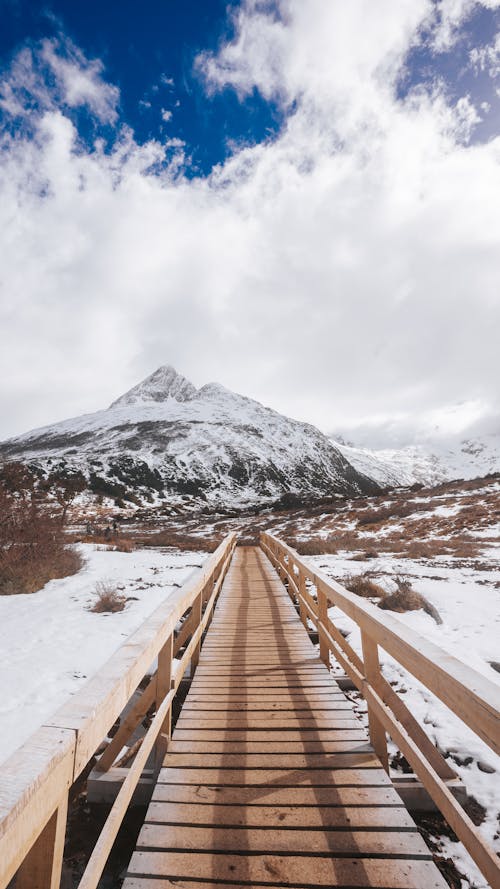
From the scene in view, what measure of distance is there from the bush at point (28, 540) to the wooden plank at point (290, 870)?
922 centimetres

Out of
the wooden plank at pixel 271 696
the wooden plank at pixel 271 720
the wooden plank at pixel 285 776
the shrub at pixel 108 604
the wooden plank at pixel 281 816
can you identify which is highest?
the wooden plank at pixel 281 816

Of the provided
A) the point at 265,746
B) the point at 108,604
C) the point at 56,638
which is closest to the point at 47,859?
the point at 265,746

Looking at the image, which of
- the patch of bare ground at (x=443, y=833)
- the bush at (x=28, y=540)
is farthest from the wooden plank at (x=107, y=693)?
the bush at (x=28, y=540)

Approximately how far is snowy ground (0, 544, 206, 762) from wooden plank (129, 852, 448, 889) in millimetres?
2368

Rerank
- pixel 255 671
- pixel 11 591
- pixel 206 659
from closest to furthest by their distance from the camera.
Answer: pixel 255 671, pixel 206 659, pixel 11 591

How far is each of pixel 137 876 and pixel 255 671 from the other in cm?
272

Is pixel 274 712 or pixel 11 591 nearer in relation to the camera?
pixel 274 712

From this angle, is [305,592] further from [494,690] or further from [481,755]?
[494,690]

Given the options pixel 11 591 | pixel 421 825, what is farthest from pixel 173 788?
pixel 11 591

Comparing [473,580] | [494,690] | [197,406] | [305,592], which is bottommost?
[473,580]

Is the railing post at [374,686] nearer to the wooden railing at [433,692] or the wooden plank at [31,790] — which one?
the wooden railing at [433,692]

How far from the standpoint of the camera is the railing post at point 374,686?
283cm

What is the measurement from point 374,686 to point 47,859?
230 centimetres

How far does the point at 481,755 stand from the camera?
135 inches
